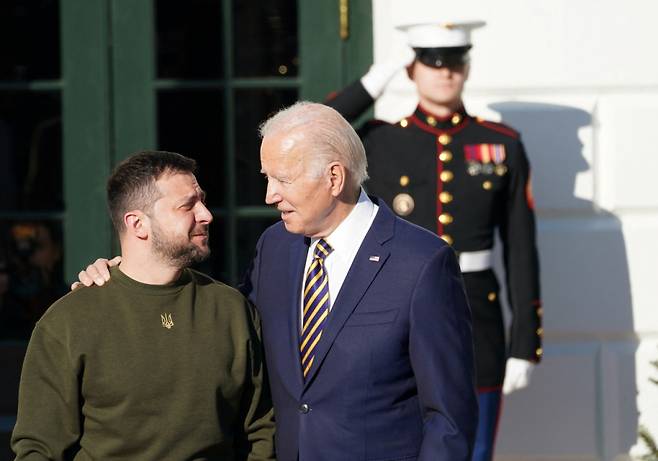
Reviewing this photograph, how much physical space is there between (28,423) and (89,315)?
0.26m

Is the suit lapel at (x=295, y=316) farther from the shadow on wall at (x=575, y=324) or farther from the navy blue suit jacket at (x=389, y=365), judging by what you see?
the shadow on wall at (x=575, y=324)

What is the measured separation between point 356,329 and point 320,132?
417mm

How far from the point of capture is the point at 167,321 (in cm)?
306

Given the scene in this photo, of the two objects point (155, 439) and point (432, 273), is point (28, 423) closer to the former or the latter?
point (155, 439)

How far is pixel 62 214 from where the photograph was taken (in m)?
5.75

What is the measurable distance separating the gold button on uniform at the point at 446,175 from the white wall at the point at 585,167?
779 mm

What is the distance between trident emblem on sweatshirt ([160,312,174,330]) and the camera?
3059 mm

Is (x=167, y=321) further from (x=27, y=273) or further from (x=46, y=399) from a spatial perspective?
(x=27, y=273)

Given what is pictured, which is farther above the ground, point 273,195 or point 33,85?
point 33,85

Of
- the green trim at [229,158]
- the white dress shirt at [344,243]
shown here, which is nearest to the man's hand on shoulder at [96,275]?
the white dress shirt at [344,243]

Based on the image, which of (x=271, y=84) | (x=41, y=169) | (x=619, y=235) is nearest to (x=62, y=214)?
(x=41, y=169)

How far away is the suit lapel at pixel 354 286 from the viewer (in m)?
3.01

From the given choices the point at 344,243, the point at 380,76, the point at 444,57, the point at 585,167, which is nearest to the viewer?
the point at 344,243

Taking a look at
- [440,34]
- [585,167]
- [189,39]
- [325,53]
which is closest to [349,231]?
[440,34]
